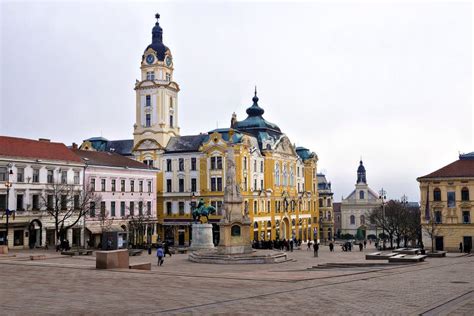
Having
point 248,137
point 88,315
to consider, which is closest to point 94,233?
point 248,137

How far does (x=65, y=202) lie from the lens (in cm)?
5284

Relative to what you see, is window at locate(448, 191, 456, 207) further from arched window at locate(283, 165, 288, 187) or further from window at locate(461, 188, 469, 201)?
arched window at locate(283, 165, 288, 187)

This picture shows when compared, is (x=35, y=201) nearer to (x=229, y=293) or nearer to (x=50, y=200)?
(x=50, y=200)

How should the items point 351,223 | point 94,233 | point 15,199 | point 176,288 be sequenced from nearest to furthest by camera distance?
point 176,288 → point 15,199 → point 94,233 → point 351,223

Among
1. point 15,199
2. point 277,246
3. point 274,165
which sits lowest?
point 277,246

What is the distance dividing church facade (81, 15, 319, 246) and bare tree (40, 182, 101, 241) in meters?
18.3

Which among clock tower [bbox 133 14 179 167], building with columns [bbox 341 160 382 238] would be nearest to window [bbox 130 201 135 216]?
clock tower [bbox 133 14 179 167]

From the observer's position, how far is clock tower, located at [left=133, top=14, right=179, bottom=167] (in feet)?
261

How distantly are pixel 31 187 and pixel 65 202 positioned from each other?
3279 mm

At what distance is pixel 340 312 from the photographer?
49.3 feet

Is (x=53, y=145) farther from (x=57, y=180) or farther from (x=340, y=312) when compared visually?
(x=340, y=312)

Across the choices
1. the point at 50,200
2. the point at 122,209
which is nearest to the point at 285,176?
the point at 122,209

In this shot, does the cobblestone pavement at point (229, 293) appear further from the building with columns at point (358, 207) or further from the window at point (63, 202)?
the building with columns at point (358, 207)

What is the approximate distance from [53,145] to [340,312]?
159 ft
